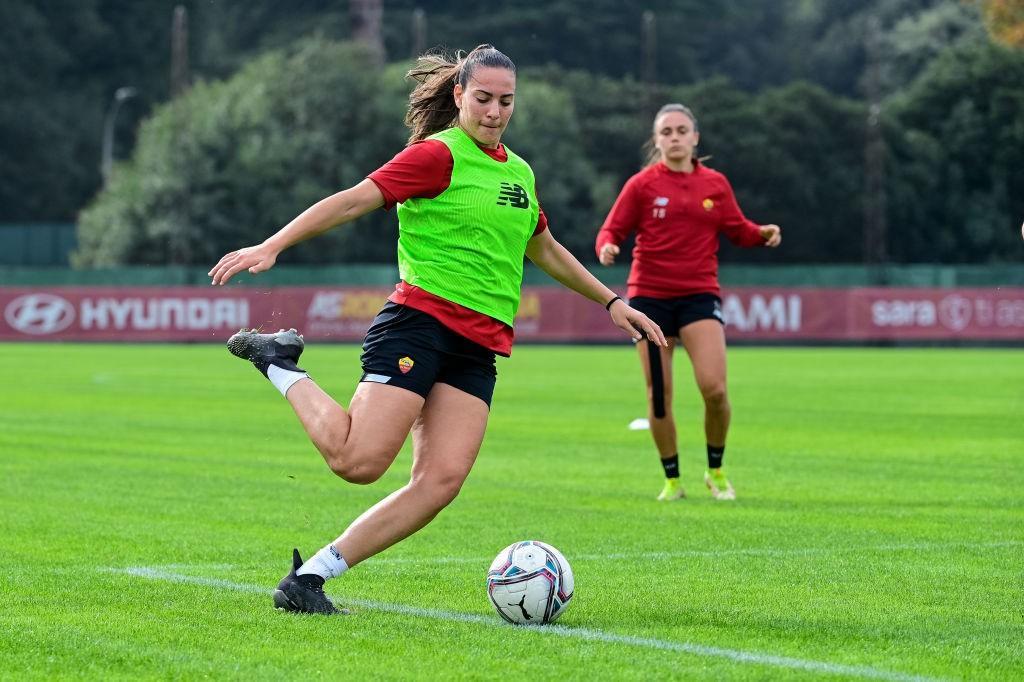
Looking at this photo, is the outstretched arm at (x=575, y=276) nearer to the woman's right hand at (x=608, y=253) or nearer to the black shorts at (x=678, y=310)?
the woman's right hand at (x=608, y=253)

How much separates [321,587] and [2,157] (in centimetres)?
6766

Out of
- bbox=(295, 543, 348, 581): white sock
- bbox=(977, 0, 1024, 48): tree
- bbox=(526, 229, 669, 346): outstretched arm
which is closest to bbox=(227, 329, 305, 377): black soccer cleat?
bbox=(295, 543, 348, 581): white sock

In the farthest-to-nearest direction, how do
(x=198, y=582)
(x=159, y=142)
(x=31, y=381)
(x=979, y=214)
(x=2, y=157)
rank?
(x=2, y=157) < (x=979, y=214) < (x=159, y=142) < (x=31, y=381) < (x=198, y=582)

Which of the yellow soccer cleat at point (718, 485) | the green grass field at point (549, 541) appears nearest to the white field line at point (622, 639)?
the green grass field at point (549, 541)

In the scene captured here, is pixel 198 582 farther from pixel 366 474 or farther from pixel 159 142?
pixel 159 142

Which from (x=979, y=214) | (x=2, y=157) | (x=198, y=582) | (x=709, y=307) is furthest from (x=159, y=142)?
(x=198, y=582)

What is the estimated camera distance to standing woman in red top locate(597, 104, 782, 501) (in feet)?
38.6

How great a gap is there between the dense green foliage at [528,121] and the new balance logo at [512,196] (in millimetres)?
40560

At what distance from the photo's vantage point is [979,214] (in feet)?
200

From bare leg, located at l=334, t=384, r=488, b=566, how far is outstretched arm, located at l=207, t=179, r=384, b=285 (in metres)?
0.90

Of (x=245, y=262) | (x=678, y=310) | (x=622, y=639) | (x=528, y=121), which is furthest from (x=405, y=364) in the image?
(x=528, y=121)

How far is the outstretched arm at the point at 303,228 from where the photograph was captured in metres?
6.42

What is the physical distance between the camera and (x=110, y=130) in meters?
69.7

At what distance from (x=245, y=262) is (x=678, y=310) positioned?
5.77m
